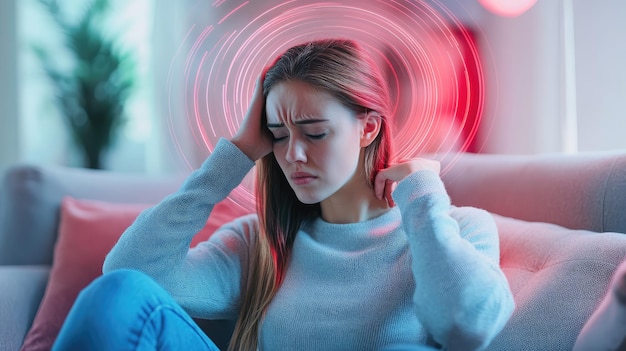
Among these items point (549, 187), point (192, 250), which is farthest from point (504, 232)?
point (192, 250)

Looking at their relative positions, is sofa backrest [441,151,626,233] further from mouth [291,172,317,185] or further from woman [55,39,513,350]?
mouth [291,172,317,185]

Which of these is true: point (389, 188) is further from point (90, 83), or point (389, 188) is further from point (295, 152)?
point (90, 83)

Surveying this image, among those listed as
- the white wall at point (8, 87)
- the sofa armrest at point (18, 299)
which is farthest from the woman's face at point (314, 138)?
the white wall at point (8, 87)

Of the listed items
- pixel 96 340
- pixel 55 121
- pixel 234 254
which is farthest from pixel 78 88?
pixel 96 340

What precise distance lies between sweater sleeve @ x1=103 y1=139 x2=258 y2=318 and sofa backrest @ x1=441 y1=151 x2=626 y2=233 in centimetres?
57

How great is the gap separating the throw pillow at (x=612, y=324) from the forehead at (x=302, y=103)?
70 centimetres

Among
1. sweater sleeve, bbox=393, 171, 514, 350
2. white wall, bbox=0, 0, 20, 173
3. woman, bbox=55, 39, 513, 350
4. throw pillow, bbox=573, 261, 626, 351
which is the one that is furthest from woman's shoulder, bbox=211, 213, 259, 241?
white wall, bbox=0, 0, 20, 173

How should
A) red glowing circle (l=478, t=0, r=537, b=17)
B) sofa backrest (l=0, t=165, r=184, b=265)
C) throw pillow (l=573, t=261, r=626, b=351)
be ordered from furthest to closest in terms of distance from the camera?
red glowing circle (l=478, t=0, r=537, b=17) < sofa backrest (l=0, t=165, r=184, b=265) < throw pillow (l=573, t=261, r=626, b=351)

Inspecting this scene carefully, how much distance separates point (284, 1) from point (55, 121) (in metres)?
3.43

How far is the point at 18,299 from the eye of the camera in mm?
1751

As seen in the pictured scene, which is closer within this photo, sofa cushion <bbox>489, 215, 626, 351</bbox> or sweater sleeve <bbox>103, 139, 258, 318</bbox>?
sofa cushion <bbox>489, 215, 626, 351</bbox>

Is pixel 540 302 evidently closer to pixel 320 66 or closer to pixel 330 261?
pixel 330 261

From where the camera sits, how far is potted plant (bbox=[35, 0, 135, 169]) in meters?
4.26

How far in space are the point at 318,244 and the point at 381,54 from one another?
1.65ft
